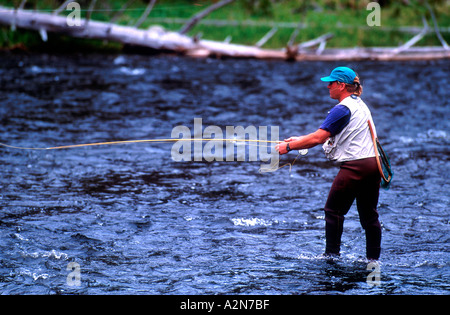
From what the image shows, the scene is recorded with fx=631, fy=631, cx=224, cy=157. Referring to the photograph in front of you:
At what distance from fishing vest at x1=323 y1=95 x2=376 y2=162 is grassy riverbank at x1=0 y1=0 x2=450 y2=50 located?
16.1 m

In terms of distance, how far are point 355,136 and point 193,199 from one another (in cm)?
314

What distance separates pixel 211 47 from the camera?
20906 mm

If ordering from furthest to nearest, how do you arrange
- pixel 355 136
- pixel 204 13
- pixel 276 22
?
pixel 276 22
pixel 204 13
pixel 355 136

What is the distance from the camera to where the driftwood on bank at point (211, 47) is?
20094 millimetres

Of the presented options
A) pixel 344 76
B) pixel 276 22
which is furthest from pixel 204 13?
pixel 344 76

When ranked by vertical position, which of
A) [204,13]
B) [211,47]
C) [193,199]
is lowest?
[193,199]

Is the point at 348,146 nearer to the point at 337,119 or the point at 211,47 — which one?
the point at 337,119

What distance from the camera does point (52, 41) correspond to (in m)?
21.8

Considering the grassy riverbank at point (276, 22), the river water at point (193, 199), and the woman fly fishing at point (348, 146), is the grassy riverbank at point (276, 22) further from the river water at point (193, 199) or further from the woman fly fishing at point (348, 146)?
the woman fly fishing at point (348, 146)

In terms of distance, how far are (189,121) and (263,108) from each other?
232 centimetres

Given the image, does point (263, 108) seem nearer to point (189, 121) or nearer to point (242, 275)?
point (189, 121)

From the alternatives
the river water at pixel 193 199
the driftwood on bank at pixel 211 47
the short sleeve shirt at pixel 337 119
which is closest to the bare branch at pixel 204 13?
the driftwood on bank at pixel 211 47
